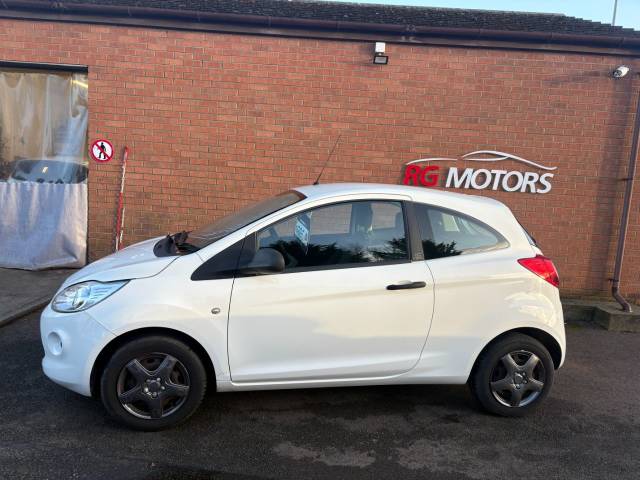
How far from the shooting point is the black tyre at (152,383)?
311 cm

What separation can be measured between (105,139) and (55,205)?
125 centimetres

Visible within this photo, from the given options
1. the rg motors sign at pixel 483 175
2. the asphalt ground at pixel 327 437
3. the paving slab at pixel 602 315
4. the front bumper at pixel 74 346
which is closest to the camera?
the asphalt ground at pixel 327 437

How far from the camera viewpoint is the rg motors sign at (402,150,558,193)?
22.8 ft

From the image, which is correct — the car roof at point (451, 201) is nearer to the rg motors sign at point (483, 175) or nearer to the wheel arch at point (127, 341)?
the wheel arch at point (127, 341)

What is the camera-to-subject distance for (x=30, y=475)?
2734mm

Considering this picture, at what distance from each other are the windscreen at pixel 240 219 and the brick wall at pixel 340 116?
3.26 metres

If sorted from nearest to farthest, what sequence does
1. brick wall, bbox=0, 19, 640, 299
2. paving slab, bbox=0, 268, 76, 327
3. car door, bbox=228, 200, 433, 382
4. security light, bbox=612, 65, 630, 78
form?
1. car door, bbox=228, 200, 433, 382
2. paving slab, bbox=0, 268, 76, 327
3. security light, bbox=612, 65, 630, 78
4. brick wall, bbox=0, 19, 640, 299

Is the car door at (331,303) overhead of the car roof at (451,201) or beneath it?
beneath

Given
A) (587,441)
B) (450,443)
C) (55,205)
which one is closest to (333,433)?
(450,443)

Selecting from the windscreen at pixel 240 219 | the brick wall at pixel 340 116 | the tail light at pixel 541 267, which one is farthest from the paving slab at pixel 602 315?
the windscreen at pixel 240 219

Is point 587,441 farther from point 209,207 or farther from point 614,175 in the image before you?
point 209,207

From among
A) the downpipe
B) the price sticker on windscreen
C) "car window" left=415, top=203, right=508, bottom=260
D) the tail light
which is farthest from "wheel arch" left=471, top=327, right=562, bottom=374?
the downpipe

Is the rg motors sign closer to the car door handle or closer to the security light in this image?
the security light

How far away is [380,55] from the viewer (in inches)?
267
